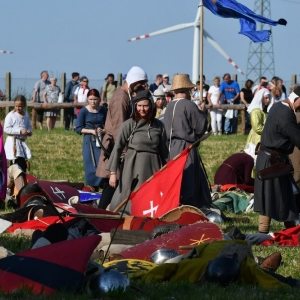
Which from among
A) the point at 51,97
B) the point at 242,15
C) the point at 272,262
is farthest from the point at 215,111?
the point at 272,262

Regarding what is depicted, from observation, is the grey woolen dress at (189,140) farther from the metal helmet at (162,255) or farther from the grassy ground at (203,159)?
the metal helmet at (162,255)

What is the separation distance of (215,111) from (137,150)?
50.3ft

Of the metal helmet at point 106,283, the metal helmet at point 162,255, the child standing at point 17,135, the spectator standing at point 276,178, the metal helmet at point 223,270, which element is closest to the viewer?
the metal helmet at point 106,283

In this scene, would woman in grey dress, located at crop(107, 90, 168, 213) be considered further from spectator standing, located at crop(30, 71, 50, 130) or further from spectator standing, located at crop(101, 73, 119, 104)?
spectator standing, located at crop(30, 71, 50, 130)

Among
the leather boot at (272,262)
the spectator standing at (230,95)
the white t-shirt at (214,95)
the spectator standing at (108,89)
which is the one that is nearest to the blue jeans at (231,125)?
the spectator standing at (230,95)

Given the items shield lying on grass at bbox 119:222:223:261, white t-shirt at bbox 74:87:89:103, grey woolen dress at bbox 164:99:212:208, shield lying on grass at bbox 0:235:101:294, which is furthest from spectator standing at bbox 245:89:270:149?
shield lying on grass at bbox 0:235:101:294

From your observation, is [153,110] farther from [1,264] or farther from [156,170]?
[1,264]

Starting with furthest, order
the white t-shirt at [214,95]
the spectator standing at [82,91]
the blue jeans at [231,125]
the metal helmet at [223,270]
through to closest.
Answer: the blue jeans at [231,125], the white t-shirt at [214,95], the spectator standing at [82,91], the metal helmet at [223,270]

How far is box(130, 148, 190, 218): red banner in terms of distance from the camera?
11453mm

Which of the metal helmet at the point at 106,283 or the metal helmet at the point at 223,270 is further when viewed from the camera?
the metal helmet at the point at 223,270

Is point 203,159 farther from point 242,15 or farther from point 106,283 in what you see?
point 106,283

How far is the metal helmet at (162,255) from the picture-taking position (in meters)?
7.59

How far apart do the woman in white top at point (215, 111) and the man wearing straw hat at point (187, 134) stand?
14.1 metres

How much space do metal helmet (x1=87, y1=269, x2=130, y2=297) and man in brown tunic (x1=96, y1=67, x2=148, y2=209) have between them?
18.2ft
